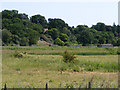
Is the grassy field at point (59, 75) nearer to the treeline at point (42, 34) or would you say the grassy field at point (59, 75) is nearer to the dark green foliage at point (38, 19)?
the treeline at point (42, 34)

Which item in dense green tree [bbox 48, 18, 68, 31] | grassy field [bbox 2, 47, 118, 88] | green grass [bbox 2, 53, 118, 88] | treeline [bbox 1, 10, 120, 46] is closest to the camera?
grassy field [bbox 2, 47, 118, 88]

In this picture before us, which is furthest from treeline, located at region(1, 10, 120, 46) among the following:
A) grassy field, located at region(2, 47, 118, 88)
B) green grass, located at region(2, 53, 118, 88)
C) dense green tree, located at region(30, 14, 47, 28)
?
green grass, located at region(2, 53, 118, 88)

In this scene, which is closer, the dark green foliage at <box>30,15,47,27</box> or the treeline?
the treeline

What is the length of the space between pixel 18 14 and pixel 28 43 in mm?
33943

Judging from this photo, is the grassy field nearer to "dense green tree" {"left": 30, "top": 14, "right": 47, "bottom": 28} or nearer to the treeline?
the treeline

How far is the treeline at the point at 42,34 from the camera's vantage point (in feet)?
248

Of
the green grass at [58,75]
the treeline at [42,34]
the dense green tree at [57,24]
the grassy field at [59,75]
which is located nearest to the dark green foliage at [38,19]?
the treeline at [42,34]

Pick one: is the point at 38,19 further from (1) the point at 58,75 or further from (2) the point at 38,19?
(1) the point at 58,75

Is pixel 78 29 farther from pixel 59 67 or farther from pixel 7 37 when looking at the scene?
pixel 59 67

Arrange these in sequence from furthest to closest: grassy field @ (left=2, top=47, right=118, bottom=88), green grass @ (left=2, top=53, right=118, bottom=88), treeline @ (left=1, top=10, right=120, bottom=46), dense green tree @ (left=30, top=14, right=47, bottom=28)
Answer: dense green tree @ (left=30, top=14, right=47, bottom=28) < treeline @ (left=1, top=10, right=120, bottom=46) < green grass @ (left=2, top=53, right=118, bottom=88) < grassy field @ (left=2, top=47, right=118, bottom=88)

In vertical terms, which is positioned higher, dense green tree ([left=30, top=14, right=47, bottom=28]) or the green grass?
dense green tree ([left=30, top=14, right=47, bottom=28])

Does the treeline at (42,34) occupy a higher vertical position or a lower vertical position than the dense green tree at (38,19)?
lower

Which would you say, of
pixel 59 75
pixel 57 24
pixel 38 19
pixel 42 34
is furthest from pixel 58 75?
pixel 38 19

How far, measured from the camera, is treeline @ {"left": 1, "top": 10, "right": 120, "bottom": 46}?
248 ft
